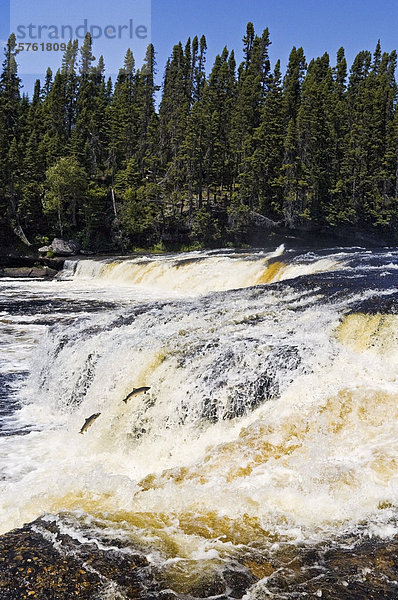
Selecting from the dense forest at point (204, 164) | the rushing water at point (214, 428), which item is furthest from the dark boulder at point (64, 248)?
the rushing water at point (214, 428)

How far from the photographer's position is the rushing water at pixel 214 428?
4312 millimetres

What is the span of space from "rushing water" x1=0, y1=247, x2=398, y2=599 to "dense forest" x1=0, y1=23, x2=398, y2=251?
95.5 ft

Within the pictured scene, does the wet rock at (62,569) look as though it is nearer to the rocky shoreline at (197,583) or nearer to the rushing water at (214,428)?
the rocky shoreline at (197,583)

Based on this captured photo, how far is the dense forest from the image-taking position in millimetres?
38406

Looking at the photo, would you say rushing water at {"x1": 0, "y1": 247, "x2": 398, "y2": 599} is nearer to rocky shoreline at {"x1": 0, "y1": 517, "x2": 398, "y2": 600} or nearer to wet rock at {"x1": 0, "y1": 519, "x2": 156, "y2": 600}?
rocky shoreline at {"x1": 0, "y1": 517, "x2": 398, "y2": 600}

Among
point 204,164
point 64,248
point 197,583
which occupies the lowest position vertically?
point 197,583

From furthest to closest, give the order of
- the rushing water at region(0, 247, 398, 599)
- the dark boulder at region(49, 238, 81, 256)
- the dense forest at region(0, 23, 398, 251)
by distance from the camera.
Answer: the dense forest at region(0, 23, 398, 251) < the dark boulder at region(49, 238, 81, 256) < the rushing water at region(0, 247, 398, 599)

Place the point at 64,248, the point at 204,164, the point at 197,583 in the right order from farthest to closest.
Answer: the point at 204,164 < the point at 64,248 < the point at 197,583

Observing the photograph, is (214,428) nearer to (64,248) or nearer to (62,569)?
(62,569)

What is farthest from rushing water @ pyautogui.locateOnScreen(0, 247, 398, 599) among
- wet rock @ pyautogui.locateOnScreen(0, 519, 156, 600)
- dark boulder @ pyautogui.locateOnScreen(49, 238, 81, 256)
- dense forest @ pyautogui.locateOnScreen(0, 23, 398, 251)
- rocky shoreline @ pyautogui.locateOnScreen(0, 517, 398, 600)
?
dense forest @ pyautogui.locateOnScreen(0, 23, 398, 251)

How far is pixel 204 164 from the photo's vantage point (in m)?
43.1

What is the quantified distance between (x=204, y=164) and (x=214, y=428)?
39.2 metres

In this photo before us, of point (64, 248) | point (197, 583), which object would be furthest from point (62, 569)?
point (64, 248)

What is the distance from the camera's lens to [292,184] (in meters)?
44.0
